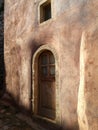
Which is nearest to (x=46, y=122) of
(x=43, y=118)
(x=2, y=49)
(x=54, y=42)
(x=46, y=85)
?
(x=43, y=118)

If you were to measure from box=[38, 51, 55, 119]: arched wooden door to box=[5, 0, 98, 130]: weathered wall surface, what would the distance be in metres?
0.46

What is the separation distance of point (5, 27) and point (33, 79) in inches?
144

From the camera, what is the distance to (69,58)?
475 cm

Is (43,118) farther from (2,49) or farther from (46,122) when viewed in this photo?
(2,49)

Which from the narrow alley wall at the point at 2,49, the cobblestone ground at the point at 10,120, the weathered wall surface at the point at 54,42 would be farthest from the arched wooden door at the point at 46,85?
the narrow alley wall at the point at 2,49

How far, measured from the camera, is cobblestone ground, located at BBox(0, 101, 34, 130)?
5721 mm

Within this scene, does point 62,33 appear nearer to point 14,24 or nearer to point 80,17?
point 80,17

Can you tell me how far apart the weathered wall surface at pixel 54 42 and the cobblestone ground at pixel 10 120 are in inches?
20.2

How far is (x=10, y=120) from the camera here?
20.7ft

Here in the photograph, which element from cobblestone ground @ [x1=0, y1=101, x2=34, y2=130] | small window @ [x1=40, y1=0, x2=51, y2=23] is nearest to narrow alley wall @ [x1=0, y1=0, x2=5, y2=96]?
cobblestone ground @ [x1=0, y1=101, x2=34, y2=130]

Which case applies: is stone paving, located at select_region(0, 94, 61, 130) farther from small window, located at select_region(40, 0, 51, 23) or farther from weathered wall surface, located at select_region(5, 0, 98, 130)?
small window, located at select_region(40, 0, 51, 23)

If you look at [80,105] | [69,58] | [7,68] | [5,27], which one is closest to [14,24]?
[5,27]

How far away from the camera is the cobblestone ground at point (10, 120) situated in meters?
5.72

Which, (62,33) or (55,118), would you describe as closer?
(62,33)
